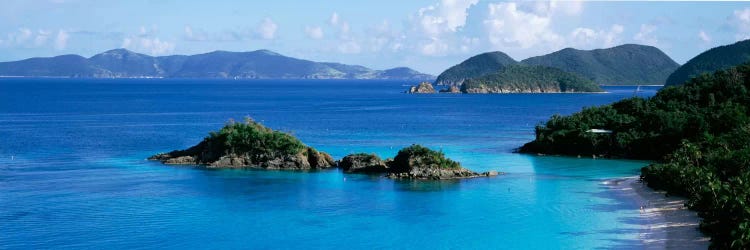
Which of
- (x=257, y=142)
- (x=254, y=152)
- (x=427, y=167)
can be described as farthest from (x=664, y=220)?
(x=254, y=152)

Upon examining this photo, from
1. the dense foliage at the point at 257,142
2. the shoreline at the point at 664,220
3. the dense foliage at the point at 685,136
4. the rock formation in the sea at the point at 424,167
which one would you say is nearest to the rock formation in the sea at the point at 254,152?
the dense foliage at the point at 257,142

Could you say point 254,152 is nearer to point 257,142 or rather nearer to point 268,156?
point 257,142

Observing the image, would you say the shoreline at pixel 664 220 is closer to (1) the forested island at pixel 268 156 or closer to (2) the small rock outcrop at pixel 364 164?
(1) the forested island at pixel 268 156

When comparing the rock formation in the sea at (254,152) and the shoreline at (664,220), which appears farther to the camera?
the rock formation in the sea at (254,152)

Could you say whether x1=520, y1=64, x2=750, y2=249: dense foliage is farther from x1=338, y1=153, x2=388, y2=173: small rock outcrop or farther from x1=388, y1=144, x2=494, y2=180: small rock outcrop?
x1=338, y1=153, x2=388, y2=173: small rock outcrop

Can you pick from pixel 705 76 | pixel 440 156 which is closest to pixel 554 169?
pixel 440 156

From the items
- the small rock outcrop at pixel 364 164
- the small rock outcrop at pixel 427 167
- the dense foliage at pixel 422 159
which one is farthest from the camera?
the small rock outcrop at pixel 364 164

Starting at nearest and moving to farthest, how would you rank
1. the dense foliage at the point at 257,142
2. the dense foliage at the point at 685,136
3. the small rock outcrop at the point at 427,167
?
the dense foliage at the point at 685,136 < the small rock outcrop at the point at 427,167 < the dense foliage at the point at 257,142
